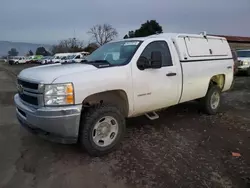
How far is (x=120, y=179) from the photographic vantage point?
11.4 ft

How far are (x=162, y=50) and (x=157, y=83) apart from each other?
0.80m

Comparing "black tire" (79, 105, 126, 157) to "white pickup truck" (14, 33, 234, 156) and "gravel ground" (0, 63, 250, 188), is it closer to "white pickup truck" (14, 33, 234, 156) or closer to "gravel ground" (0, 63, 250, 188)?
"white pickup truck" (14, 33, 234, 156)

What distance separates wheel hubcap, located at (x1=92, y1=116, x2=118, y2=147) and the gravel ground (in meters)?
0.25

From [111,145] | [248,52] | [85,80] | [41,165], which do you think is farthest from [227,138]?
[248,52]

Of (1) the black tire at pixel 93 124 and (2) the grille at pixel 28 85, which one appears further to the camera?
(1) the black tire at pixel 93 124

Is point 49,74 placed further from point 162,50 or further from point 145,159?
point 162,50

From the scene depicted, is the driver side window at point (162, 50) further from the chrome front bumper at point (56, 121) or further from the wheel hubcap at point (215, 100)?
the wheel hubcap at point (215, 100)

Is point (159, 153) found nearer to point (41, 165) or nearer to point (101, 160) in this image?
point (101, 160)

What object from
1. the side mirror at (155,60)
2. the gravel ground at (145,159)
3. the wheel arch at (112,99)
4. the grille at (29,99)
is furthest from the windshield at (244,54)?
the grille at (29,99)

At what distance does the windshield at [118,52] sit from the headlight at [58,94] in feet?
3.98

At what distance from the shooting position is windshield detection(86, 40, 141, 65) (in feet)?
15.3

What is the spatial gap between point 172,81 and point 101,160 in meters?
2.17

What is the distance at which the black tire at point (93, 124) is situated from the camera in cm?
396

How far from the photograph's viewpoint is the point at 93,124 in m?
4.01
